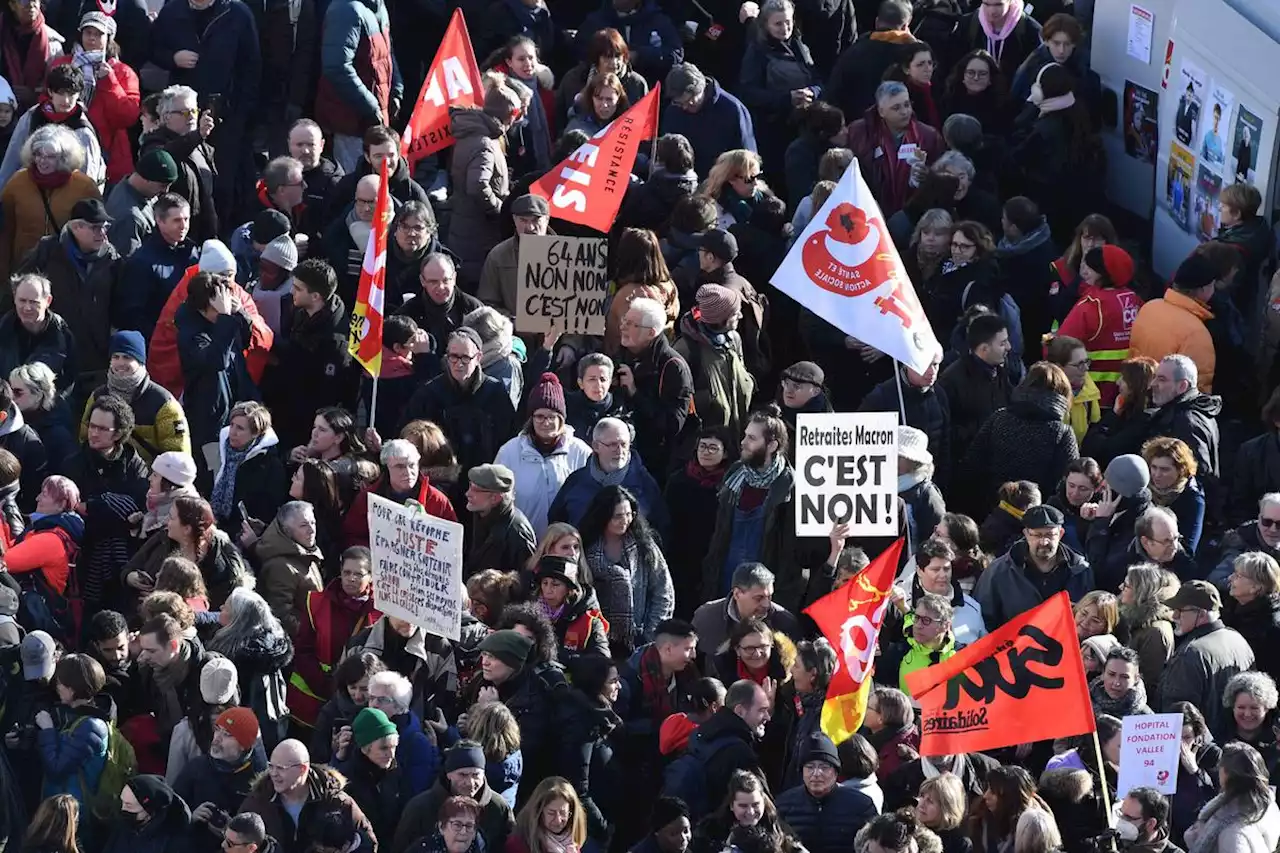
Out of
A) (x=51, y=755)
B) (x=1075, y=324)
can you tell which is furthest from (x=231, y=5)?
(x=51, y=755)

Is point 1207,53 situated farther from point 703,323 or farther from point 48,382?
point 48,382

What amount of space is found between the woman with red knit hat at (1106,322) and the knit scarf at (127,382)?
494cm

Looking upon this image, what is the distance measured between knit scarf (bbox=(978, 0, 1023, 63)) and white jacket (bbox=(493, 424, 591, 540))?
554 centimetres

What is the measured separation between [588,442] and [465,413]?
62 cm

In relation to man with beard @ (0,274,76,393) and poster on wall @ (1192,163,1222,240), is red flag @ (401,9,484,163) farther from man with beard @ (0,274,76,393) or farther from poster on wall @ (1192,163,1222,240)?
poster on wall @ (1192,163,1222,240)

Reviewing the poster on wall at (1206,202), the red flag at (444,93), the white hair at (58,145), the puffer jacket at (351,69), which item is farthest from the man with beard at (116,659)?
the poster on wall at (1206,202)

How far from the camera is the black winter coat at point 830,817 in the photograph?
13.1 meters

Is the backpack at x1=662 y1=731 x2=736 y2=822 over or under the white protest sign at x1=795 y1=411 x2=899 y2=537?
under

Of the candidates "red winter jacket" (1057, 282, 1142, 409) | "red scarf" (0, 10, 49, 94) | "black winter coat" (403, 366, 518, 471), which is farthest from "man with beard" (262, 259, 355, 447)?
"red winter jacket" (1057, 282, 1142, 409)

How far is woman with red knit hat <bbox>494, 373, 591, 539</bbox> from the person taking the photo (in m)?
15.3

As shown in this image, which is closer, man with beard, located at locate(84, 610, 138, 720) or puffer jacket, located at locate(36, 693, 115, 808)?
puffer jacket, located at locate(36, 693, 115, 808)

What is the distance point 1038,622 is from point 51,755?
4121 mm

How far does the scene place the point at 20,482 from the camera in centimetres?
1512

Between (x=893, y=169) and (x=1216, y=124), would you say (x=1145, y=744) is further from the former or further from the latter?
(x=1216, y=124)
